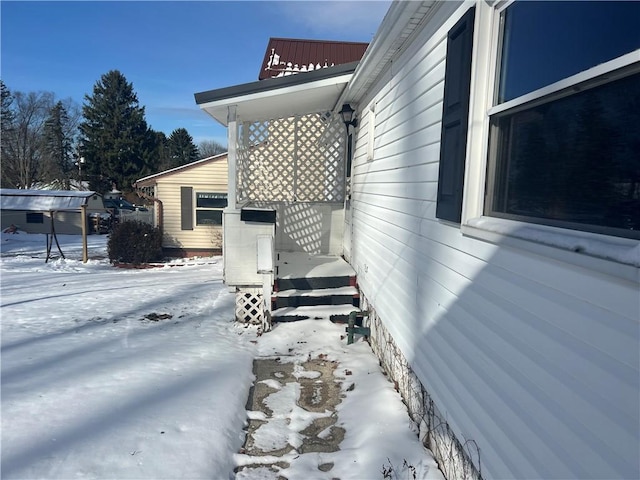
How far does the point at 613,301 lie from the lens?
1185 mm

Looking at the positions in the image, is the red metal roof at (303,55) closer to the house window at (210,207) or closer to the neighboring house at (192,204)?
the neighboring house at (192,204)

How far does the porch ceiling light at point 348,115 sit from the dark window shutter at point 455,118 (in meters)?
4.18

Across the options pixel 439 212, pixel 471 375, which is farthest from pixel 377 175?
pixel 471 375

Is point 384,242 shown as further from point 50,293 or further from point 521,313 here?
point 50,293

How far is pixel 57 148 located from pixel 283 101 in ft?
131

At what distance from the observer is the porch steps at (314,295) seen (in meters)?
5.62

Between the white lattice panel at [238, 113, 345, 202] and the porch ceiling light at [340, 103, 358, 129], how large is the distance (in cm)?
75

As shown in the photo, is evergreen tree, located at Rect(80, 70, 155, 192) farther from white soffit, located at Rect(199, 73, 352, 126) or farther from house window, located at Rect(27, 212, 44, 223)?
white soffit, located at Rect(199, 73, 352, 126)

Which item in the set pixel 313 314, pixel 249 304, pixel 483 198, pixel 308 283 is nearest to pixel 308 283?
pixel 308 283

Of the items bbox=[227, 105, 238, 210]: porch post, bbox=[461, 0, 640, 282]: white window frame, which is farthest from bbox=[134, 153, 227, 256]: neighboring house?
bbox=[461, 0, 640, 282]: white window frame

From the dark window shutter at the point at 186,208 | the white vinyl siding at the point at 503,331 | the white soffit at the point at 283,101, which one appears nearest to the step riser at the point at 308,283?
the white vinyl siding at the point at 503,331

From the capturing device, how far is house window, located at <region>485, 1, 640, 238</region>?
122 centimetres

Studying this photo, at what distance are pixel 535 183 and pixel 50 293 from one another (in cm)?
959

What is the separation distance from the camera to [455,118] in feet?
7.88
